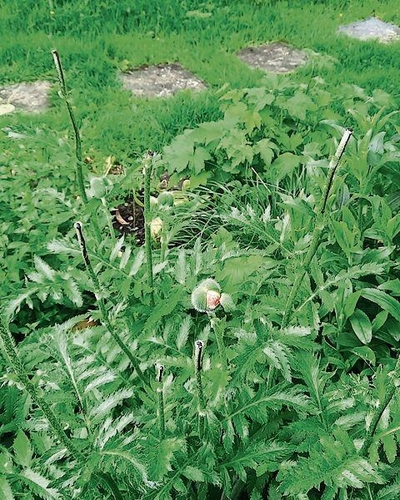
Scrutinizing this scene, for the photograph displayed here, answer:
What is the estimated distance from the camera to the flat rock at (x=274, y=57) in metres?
4.71

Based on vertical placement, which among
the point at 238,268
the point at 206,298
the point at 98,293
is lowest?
the point at 238,268

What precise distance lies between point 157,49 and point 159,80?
1.22ft

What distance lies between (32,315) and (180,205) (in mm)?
896

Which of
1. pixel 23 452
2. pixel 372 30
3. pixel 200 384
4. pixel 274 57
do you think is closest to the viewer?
pixel 200 384

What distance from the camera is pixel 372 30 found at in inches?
Answer: 209

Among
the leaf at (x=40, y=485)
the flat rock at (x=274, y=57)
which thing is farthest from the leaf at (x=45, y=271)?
the flat rock at (x=274, y=57)

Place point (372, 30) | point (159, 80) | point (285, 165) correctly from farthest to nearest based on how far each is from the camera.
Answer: point (372, 30) → point (159, 80) → point (285, 165)

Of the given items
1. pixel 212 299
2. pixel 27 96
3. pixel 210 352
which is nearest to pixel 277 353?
pixel 212 299

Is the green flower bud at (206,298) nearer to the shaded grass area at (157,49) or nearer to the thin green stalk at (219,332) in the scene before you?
the thin green stalk at (219,332)

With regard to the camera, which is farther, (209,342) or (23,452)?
(209,342)

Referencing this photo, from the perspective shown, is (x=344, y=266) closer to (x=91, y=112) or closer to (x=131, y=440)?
(x=131, y=440)

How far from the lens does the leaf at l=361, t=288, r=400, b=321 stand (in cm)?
196

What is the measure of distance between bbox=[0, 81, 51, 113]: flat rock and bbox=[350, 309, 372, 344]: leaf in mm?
2805

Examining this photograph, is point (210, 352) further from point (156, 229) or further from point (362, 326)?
point (156, 229)
